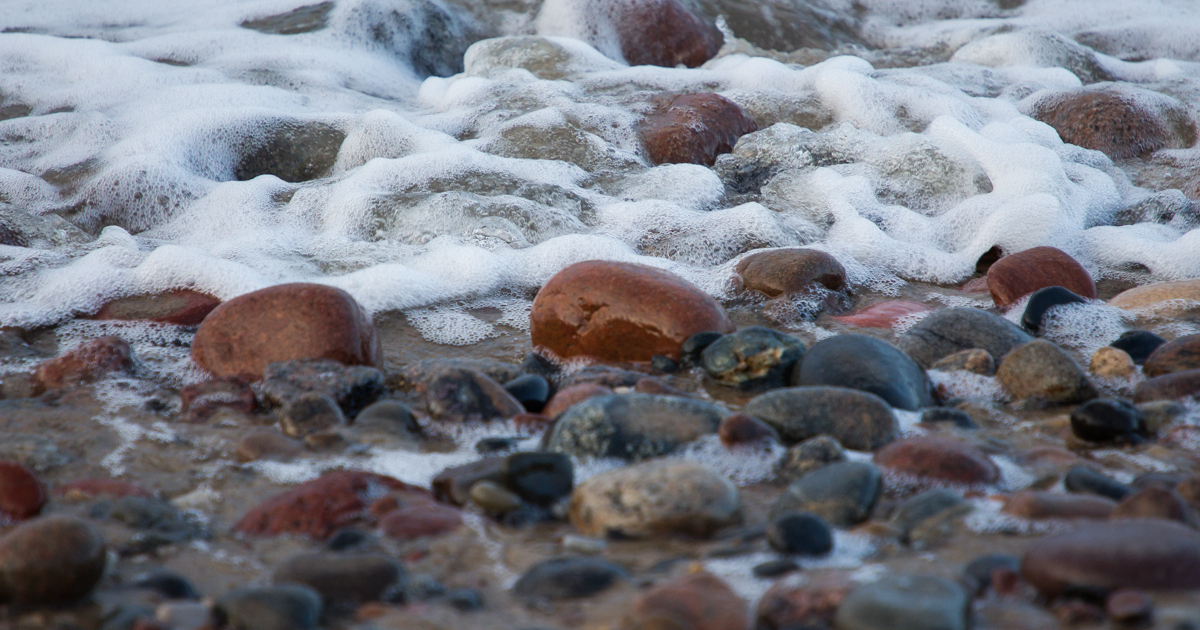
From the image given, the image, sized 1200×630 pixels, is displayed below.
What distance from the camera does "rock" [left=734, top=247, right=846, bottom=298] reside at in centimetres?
323

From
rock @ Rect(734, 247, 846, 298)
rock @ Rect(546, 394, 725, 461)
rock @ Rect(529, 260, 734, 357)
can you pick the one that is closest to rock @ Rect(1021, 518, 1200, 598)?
rock @ Rect(546, 394, 725, 461)

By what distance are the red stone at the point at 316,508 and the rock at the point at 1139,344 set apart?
2.27m

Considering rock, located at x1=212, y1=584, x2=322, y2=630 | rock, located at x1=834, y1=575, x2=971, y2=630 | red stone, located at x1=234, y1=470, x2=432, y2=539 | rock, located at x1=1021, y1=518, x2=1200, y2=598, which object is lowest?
red stone, located at x1=234, y1=470, x2=432, y2=539

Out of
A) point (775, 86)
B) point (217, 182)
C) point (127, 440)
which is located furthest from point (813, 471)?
point (775, 86)

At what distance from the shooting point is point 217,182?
448cm

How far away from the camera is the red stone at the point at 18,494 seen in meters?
1.57

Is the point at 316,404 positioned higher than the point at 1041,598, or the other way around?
the point at 1041,598

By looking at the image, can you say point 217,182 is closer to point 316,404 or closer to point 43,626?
point 316,404

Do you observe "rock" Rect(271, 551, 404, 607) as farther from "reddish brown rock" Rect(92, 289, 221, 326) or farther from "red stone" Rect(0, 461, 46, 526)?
"reddish brown rock" Rect(92, 289, 221, 326)

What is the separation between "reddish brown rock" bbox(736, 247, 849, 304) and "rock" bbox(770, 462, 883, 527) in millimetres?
1669

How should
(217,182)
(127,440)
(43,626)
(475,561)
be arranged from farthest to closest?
(217,182) < (127,440) < (475,561) < (43,626)

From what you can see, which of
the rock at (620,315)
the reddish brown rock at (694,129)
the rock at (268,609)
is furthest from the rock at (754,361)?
the reddish brown rock at (694,129)

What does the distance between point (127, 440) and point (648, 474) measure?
4.38 ft

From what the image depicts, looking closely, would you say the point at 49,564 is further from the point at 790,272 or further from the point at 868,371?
the point at 790,272
